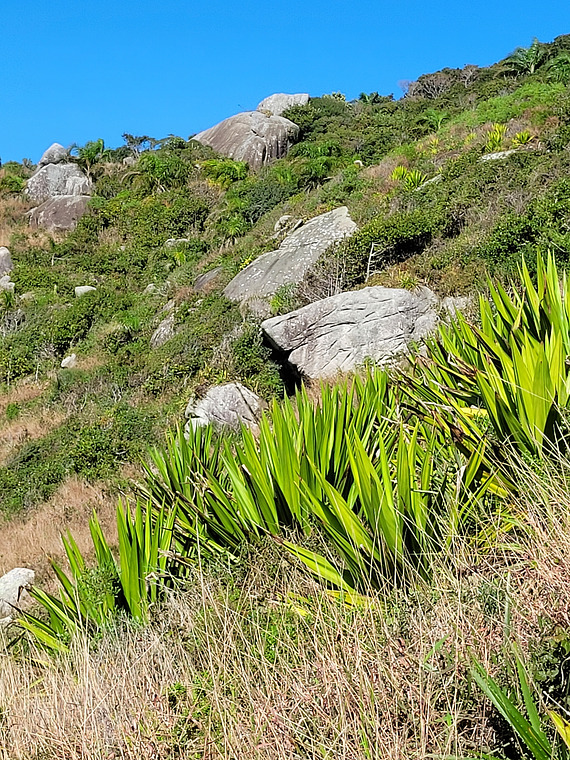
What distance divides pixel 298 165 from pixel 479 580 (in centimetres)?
2174

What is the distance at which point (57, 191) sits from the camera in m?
27.3

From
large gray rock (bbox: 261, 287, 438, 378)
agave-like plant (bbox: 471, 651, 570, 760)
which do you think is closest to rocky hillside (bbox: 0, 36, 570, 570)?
large gray rock (bbox: 261, 287, 438, 378)

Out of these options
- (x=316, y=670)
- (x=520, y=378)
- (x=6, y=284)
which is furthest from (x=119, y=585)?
(x=6, y=284)

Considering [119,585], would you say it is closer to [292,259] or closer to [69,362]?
[292,259]

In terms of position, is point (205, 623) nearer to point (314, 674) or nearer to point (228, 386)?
point (314, 674)

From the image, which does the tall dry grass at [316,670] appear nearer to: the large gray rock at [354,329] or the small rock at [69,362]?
the large gray rock at [354,329]

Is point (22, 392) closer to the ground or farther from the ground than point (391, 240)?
farther from the ground

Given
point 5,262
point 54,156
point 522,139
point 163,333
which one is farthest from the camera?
point 54,156

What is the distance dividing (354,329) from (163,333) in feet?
22.3

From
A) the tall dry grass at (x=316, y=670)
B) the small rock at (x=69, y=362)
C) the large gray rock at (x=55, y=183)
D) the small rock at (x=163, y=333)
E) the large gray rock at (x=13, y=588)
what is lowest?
the large gray rock at (x=13, y=588)

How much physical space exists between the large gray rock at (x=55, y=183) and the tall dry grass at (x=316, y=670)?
27.4 m

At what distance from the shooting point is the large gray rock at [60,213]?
25219mm

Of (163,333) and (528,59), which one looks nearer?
(163,333)

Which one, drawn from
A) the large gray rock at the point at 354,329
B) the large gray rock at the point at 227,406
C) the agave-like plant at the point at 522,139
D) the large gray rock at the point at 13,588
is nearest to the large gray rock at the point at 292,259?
the large gray rock at the point at 354,329
